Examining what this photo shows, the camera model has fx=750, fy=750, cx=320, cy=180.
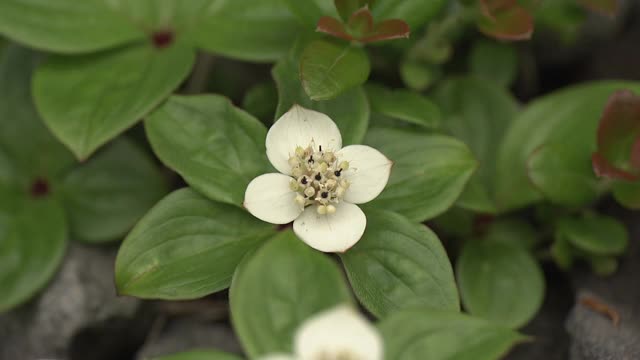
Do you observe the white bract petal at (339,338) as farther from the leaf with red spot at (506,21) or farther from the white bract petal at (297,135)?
the leaf with red spot at (506,21)

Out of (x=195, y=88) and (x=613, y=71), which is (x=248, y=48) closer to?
(x=195, y=88)

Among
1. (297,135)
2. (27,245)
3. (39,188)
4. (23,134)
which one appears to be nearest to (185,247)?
(297,135)

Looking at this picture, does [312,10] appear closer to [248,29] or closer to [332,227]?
[248,29]

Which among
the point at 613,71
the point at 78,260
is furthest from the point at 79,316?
the point at 613,71

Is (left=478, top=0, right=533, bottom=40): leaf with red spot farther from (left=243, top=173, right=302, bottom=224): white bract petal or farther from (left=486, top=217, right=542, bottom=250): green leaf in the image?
(left=243, top=173, right=302, bottom=224): white bract petal

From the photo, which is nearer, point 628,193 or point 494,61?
point 628,193

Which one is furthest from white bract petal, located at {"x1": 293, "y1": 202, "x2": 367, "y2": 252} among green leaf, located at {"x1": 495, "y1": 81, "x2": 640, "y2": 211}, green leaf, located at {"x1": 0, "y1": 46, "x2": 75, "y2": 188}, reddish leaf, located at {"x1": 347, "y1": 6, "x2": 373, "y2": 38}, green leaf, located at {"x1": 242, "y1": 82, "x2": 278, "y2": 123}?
green leaf, located at {"x1": 0, "y1": 46, "x2": 75, "y2": 188}
